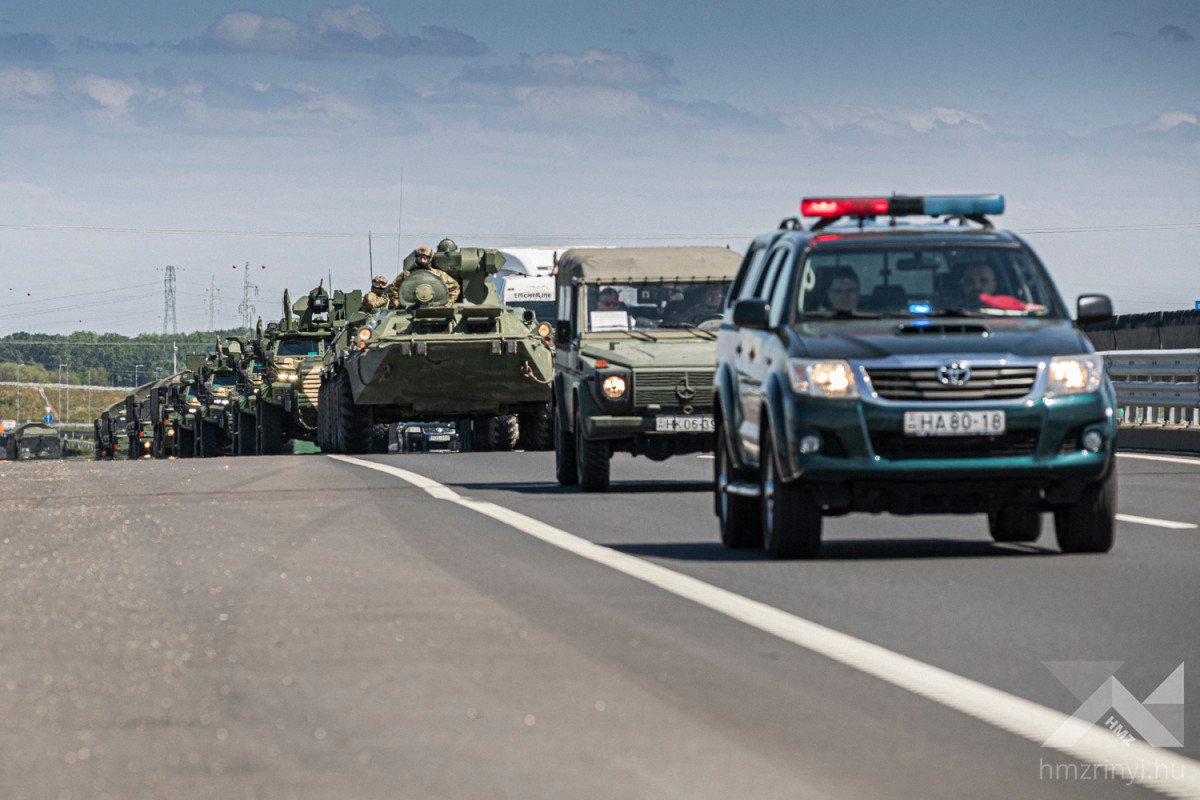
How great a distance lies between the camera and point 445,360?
31859mm

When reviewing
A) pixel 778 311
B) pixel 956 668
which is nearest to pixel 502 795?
pixel 956 668

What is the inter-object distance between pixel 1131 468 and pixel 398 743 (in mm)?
15781

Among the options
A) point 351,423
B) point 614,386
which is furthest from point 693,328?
point 351,423

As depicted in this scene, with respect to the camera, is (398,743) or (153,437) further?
(153,437)

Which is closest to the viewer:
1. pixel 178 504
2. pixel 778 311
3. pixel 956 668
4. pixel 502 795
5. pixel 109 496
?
pixel 502 795

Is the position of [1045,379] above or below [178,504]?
above

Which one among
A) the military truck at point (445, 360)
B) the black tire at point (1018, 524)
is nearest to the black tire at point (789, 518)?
the black tire at point (1018, 524)

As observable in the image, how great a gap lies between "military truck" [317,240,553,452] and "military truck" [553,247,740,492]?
1146 centimetres

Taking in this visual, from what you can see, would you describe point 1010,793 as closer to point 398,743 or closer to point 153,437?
point 398,743

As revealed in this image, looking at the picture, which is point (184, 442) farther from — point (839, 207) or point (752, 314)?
point (752, 314)

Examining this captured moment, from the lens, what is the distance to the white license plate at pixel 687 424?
1833 centimetres

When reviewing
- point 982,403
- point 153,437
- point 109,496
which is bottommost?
point 153,437

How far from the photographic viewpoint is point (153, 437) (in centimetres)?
6488

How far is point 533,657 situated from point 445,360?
79.8 feet
